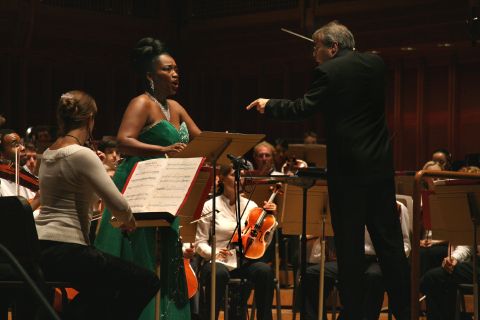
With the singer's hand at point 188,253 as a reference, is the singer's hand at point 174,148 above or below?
above

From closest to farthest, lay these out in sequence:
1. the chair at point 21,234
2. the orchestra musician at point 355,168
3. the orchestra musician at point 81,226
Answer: the chair at point 21,234
the orchestra musician at point 81,226
the orchestra musician at point 355,168

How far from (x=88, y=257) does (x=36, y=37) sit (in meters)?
9.53

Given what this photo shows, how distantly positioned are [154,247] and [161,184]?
631 millimetres

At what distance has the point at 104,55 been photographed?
13430mm

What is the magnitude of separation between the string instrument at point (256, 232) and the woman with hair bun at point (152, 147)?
5.18 ft

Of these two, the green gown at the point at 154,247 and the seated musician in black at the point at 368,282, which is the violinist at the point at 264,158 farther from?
the green gown at the point at 154,247

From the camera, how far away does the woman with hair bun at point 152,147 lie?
14.6ft

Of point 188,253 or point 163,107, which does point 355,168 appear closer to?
point 163,107

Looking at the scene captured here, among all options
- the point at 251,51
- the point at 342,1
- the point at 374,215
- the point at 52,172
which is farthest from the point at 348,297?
the point at 251,51

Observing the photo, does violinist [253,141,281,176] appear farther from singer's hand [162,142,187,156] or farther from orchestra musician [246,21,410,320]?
orchestra musician [246,21,410,320]

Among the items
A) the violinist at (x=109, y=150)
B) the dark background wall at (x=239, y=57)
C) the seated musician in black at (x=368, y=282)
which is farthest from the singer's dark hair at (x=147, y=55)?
the dark background wall at (x=239, y=57)

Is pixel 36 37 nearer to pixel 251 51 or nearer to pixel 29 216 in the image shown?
pixel 251 51

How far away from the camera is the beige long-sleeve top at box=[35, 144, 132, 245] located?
3.79 m

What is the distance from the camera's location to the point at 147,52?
183 inches
